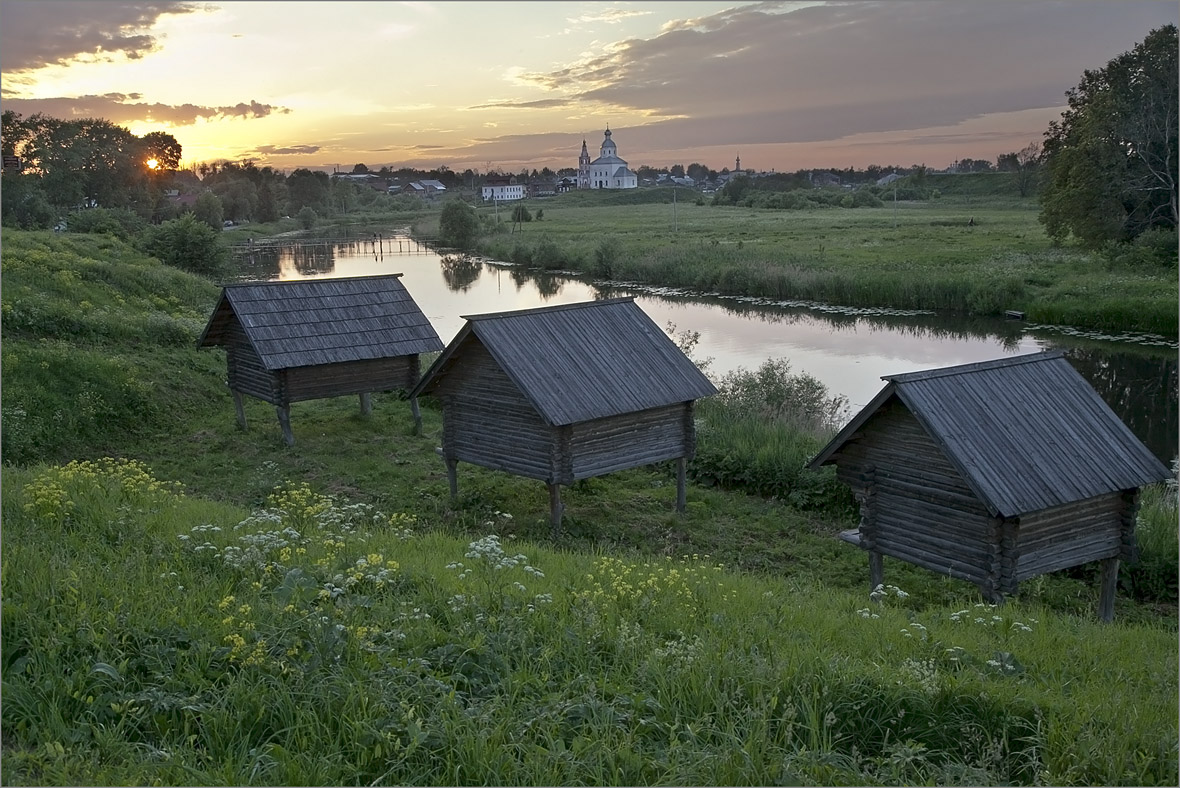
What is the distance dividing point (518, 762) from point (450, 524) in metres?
9.43

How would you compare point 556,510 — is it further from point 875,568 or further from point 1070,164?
point 1070,164

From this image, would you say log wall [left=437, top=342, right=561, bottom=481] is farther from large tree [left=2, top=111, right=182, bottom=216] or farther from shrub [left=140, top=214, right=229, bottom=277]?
large tree [left=2, top=111, right=182, bottom=216]

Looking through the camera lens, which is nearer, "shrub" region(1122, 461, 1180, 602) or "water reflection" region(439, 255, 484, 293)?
"shrub" region(1122, 461, 1180, 602)

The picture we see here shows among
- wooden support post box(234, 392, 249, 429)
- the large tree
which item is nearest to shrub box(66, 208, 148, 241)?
the large tree

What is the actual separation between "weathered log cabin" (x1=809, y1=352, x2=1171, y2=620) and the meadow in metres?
26.6

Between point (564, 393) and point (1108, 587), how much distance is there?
24.2ft

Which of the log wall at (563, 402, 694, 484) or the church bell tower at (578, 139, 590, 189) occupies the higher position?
the church bell tower at (578, 139, 590, 189)

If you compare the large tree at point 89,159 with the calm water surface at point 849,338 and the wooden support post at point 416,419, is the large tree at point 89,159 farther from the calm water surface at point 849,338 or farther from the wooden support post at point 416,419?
the wooden support post at point 416,419

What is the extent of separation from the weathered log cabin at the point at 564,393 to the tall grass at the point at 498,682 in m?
5.45

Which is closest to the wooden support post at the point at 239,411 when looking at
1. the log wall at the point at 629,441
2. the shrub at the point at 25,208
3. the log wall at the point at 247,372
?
the log wall at the point at 247,372

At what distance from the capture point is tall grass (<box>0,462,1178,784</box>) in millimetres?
5625

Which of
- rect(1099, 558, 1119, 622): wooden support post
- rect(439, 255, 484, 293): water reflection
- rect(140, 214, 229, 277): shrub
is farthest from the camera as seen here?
rect(439, 255, 484, 293): water reflection

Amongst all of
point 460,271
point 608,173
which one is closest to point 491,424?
point 460,271

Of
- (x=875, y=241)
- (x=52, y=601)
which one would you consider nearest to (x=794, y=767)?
(x=52, y=601)
